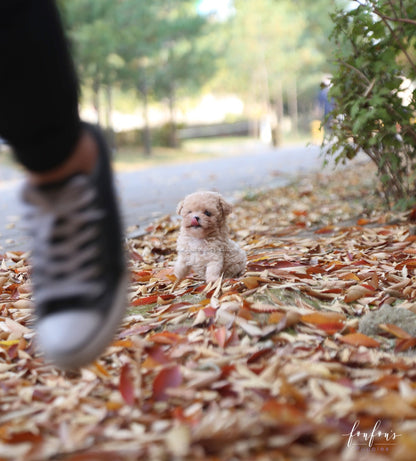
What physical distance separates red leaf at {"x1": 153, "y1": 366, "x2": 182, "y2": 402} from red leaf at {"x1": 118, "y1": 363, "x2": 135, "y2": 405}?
0.24ft

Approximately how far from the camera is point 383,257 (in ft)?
10.0

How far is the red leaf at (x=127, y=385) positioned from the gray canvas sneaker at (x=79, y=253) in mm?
221

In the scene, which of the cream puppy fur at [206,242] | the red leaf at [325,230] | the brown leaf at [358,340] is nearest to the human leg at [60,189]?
the brown leaf at [358,340]

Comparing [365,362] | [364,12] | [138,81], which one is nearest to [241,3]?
[138,81]

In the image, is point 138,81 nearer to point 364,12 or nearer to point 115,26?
point 115,26

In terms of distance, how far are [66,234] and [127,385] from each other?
0.50 m

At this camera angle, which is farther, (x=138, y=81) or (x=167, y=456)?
(x=138, y=81)

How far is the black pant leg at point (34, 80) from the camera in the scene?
4.57ft

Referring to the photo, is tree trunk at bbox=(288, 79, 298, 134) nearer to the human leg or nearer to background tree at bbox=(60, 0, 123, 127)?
background tree at bbox=(60, 0, 123, 127)

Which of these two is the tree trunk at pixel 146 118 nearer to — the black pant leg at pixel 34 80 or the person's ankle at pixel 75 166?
the person's ankle at pixel 75 166

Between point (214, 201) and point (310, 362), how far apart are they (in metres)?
1.06

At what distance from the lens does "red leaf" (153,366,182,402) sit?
1622mm

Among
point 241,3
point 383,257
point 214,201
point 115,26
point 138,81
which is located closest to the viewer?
point 214,201

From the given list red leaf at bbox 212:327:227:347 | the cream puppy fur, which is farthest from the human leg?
the cream puppy fur
